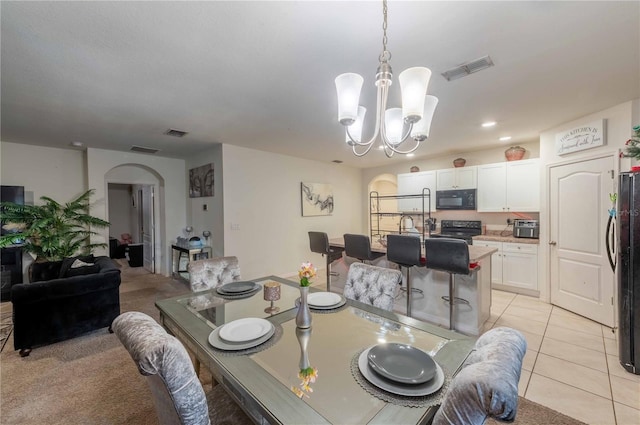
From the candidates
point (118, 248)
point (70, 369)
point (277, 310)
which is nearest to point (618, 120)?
point (277, 310)

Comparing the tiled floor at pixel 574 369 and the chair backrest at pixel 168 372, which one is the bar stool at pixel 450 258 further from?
the chair backrest at pixel 168 372

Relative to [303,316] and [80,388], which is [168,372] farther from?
[80,388]

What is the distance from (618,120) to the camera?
2863mm

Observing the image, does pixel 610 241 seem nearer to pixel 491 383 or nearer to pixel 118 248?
pixel 491 383

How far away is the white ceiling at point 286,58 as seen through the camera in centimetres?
146

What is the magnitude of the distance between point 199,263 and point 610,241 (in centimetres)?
438

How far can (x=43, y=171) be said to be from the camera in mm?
4355

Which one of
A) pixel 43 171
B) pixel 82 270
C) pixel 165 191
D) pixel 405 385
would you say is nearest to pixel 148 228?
pixel 165 191

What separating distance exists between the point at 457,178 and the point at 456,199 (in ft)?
1.34

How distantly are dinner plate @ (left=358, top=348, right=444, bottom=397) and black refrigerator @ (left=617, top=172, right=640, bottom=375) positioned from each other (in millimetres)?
2396

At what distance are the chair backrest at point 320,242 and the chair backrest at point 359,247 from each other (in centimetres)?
38

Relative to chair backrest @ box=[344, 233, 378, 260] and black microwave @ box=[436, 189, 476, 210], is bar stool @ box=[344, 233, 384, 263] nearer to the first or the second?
chair backrest @ box=[344, 233, 378, 260]

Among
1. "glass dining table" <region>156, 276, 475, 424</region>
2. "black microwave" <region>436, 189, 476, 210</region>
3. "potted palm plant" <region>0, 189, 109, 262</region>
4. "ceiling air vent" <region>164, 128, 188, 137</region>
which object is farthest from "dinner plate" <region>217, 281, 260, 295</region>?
"black microwave" <region>436, 189, 476, 210</region>

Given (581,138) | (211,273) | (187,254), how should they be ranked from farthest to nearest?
1. (187,254)
2. (581,138)
3. (211,273)
